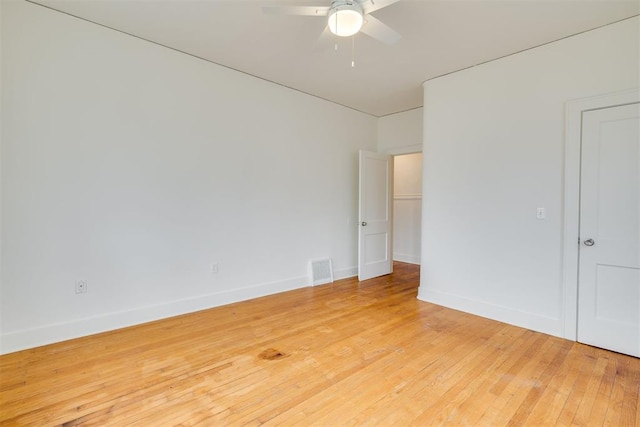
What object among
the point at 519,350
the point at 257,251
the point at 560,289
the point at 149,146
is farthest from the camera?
the point at 257,251

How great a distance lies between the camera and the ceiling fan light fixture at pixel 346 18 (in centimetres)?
204

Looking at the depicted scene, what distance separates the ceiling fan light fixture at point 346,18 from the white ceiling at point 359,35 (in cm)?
40

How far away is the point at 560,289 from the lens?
2.88m

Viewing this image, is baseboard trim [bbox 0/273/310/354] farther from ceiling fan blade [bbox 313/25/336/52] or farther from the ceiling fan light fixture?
the ceiling fan light fixture

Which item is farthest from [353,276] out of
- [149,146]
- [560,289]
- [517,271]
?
[149,146]

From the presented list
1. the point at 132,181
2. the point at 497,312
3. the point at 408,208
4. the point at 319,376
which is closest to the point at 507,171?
the point at 497,312

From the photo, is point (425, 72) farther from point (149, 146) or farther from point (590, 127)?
point (149, 146)

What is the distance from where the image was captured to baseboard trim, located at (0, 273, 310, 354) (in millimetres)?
2480

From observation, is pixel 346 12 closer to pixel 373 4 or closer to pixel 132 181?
pixel 373 4

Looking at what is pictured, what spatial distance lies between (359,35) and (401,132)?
2596 mm

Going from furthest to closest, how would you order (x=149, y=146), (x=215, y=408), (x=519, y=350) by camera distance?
1. (x=149, y=146)
2. (x=519, y=350)
3. (x=215, y=408)

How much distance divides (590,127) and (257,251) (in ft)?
12.1

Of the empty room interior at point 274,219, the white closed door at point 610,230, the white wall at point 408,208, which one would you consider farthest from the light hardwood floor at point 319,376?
the white wall at point 408,208

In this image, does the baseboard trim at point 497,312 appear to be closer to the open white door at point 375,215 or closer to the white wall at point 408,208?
the open white door at point 375,215
